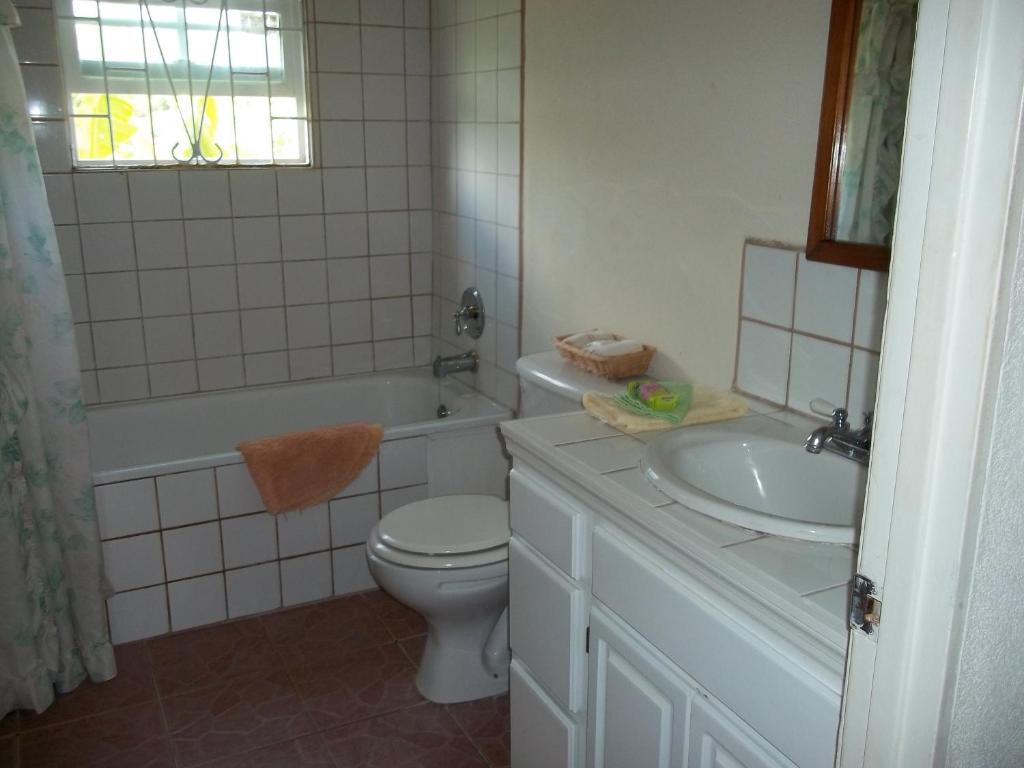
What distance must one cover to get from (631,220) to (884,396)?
1463 millimetres

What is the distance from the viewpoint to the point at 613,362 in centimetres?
208

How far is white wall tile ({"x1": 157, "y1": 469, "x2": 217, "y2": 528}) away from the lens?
2.55 meters

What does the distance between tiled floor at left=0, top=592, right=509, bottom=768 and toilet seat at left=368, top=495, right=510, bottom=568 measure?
40 cm

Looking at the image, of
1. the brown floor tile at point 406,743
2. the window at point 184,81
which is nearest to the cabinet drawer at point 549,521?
the brown floor tile at point 406,743

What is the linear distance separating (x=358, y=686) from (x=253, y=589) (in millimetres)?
528

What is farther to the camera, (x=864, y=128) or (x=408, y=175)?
(x=408, y=175)

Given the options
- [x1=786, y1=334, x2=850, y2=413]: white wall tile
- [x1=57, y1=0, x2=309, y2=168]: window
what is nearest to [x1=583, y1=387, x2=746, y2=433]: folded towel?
[x1=786, y1=334, x2=850, y2=413]: white wall tile

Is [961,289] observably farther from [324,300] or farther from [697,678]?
[324,300]

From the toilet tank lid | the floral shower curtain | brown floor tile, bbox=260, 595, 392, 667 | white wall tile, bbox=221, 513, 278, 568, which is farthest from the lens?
white wall tile, bbox=221, 513, 278, 568

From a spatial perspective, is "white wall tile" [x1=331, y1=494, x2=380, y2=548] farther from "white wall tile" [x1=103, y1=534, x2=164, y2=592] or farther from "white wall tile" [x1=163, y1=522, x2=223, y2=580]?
"white wall tile" [x1=103, y1=534, x2=164, y2=592]

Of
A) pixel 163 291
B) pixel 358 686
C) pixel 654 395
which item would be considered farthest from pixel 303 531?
pixel 654 395

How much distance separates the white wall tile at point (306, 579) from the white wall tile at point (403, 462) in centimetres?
30

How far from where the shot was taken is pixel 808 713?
111 centimetres

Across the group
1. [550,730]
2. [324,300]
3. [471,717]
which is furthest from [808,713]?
[324,300]
